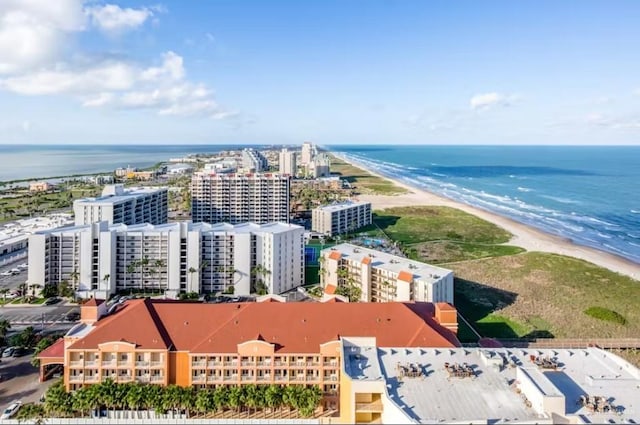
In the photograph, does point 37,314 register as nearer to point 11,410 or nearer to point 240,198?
point 11,410

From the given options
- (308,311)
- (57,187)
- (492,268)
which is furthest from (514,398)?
(57,187)

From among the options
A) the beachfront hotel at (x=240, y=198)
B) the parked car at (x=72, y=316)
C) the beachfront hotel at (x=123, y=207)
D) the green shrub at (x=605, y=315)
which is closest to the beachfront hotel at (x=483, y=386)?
the green shrub at (x=605, y=315)

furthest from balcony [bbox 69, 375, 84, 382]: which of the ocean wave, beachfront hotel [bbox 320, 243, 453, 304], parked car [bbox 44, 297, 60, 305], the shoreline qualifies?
the ocean wave

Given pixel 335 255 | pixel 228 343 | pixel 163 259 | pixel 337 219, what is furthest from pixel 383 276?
pixel 337 219

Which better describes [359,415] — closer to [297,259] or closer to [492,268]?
[297,259]

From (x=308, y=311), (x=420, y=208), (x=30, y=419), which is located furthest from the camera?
(x=420, y=208)

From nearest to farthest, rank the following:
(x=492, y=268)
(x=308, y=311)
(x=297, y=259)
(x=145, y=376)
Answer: (x=145, y=376), (x=308, y=311), (x=297, y=259), (x=492, y=268)
